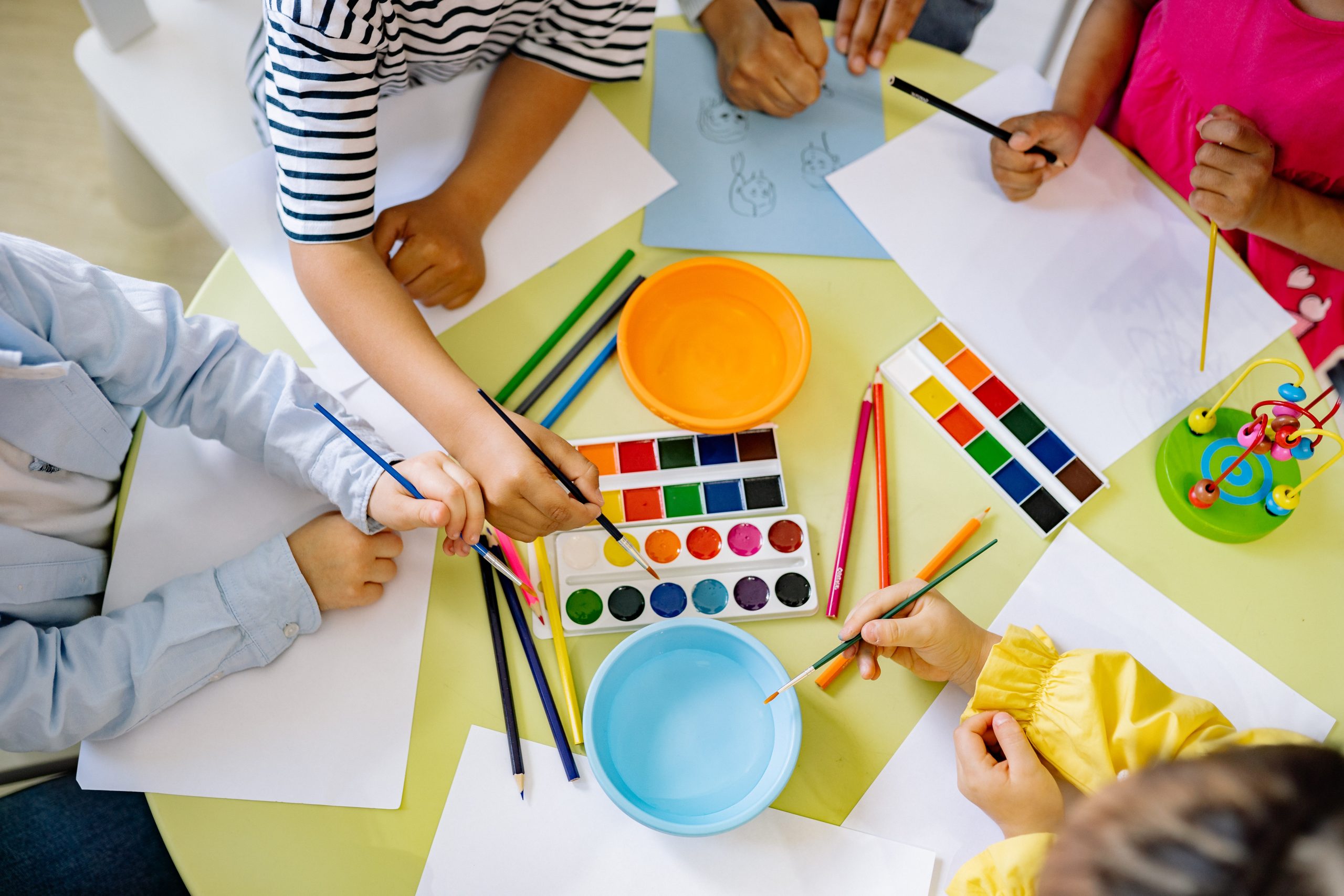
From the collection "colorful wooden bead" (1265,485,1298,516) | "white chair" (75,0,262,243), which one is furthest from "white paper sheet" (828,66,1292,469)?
"white chair" (75,0,262,243)

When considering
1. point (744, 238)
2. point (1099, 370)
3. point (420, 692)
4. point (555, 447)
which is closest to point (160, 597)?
point (420, 692)

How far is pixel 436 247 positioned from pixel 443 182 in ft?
0.37

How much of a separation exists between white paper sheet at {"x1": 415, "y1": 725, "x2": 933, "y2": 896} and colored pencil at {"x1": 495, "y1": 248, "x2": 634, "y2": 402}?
1.07 ft

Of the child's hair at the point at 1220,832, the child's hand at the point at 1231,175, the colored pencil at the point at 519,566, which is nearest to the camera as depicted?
the child's hair at the point at 1220,832

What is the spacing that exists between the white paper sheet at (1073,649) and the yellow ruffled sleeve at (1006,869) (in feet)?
0.10

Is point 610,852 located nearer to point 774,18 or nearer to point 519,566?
point 519,566

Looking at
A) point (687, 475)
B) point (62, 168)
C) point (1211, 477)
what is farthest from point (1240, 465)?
point (62, 168)

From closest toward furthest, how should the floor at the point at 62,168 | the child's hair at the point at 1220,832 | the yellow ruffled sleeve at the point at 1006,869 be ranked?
the child's hair at the point at 1220,832, the yellow ruffled sleeve at the point at 1006,869, the floor at the point at 62,168

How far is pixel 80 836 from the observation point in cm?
78

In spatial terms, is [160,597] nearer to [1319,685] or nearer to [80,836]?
[80,836]

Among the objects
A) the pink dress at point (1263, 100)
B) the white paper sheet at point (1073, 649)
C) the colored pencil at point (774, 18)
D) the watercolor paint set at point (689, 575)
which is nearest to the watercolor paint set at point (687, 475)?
the watercolor paint set at point (689, 575)

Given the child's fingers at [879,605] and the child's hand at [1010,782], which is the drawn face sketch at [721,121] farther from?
the child's hand at [1010,782]

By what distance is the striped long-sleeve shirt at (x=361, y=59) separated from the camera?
707mm

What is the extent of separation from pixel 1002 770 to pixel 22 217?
1.76 meters
